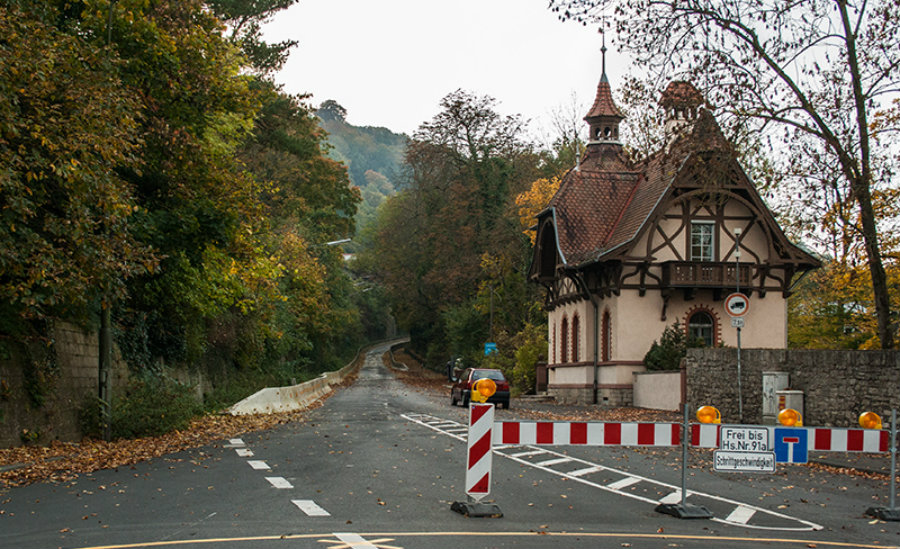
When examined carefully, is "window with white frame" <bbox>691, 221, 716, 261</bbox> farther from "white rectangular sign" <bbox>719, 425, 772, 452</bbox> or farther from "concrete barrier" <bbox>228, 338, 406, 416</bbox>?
"white rectangular sign" <bbox>719, 425, 772, 452</bbox>

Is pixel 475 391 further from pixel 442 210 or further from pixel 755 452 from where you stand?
pixel 442 210

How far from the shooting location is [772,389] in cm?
2269

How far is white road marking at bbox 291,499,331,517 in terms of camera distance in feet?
32.1

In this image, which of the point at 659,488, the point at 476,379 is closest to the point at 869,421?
the point at 659,488

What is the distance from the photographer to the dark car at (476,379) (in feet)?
109

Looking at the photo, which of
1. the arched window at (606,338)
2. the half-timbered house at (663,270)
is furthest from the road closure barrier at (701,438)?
the arched window at (606,338)

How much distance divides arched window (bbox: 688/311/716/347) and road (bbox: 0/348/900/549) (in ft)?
71.6

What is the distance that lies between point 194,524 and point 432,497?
3.04 meters

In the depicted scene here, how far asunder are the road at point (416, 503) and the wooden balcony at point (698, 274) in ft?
66.6

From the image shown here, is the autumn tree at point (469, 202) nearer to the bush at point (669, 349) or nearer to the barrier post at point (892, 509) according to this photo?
the bush at point (669, 349)

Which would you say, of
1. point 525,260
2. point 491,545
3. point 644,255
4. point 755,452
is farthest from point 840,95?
point 525,260

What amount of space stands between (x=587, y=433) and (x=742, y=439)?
5.46 feet

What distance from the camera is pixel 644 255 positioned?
1469 inches

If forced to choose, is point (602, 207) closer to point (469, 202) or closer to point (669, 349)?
point (669, 349)
